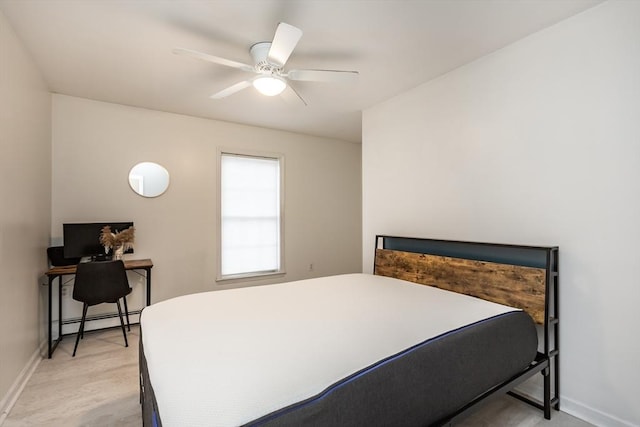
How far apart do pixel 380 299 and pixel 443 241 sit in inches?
39.0

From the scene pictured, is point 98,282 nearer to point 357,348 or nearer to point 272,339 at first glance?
point 272,339

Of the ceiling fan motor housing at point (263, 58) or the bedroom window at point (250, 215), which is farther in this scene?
the bedroom window at point (250, 215)

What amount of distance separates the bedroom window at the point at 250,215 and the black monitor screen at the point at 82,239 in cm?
138

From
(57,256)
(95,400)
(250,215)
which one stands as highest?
(250,215)

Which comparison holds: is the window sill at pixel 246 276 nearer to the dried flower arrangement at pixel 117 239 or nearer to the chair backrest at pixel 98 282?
the dried flower arrangement at pixel 117 239

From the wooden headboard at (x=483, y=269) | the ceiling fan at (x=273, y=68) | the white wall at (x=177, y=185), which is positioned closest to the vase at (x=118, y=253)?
the white wall at (x=177, y=185)

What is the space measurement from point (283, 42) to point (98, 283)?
2701mm

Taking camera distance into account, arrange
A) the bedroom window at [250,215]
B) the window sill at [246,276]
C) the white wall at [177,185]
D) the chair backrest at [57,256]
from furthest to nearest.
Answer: the bedroom window at [250,215] → the window sill at [246,276] → the white wall at [177,185] → the chair backrest at [57,256]

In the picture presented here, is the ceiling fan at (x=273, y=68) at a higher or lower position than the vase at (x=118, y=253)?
higher

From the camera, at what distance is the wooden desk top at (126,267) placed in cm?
284

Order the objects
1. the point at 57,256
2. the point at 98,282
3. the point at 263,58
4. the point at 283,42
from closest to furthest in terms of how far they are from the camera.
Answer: the point at 283,42 → the point at 263,58 → the point at 98,282 → the point at 57,256

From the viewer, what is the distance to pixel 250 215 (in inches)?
175

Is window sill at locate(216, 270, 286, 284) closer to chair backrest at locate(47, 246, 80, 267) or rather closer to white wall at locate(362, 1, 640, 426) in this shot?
chair backrest at locate(47, 246, 80, 267)

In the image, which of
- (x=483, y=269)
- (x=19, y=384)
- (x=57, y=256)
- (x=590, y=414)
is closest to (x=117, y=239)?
(x=57, y=256)
